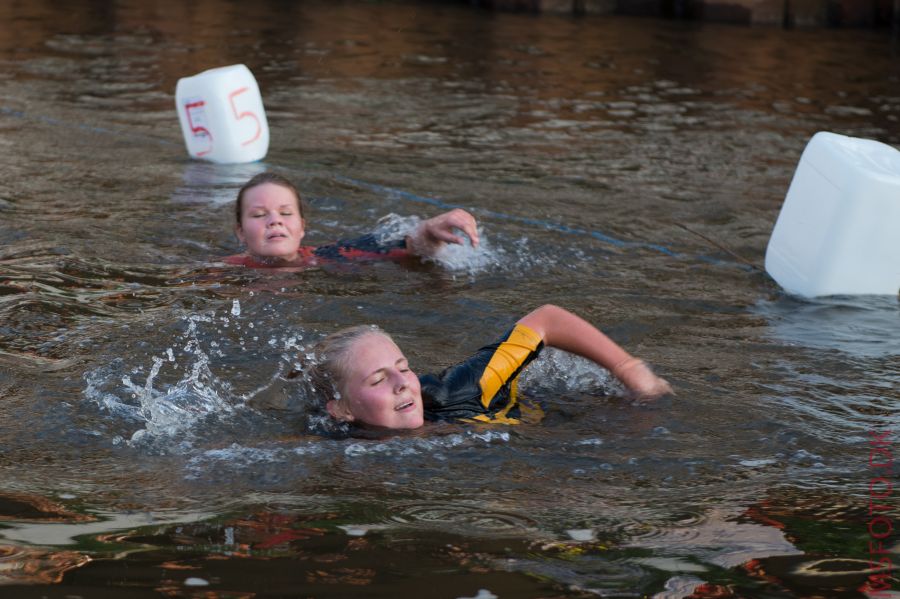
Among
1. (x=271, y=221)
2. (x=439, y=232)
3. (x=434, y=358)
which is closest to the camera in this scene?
(x=434, y=358)

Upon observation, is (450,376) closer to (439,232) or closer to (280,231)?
(439,232)

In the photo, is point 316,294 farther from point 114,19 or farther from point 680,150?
point 114,19

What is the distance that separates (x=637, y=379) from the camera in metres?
4.73

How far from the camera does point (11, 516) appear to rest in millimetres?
3549

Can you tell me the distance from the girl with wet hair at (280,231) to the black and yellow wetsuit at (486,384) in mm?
1742

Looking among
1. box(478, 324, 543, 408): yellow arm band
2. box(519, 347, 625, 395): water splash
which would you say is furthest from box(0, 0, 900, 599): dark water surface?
box(478, 324, 543, 408): yellow arm band

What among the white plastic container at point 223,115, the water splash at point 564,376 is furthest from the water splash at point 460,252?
the white plastic container at point 223,115

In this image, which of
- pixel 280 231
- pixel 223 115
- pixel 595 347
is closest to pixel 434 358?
pixel 595 347

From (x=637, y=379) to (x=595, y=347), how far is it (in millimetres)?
202

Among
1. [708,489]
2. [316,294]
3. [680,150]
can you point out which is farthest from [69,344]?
[680,150]

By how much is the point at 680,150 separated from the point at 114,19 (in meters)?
10.5

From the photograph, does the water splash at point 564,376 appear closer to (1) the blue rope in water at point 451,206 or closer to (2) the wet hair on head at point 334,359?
(2) the wet hair on head at point 334,359

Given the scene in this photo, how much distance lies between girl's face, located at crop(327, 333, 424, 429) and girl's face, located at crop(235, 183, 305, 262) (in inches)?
93.3

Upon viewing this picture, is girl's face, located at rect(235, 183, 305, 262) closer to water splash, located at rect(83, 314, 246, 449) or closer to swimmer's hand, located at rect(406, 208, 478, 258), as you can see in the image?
swimmer's hand, located at rect(406, 208, 478, 258)
